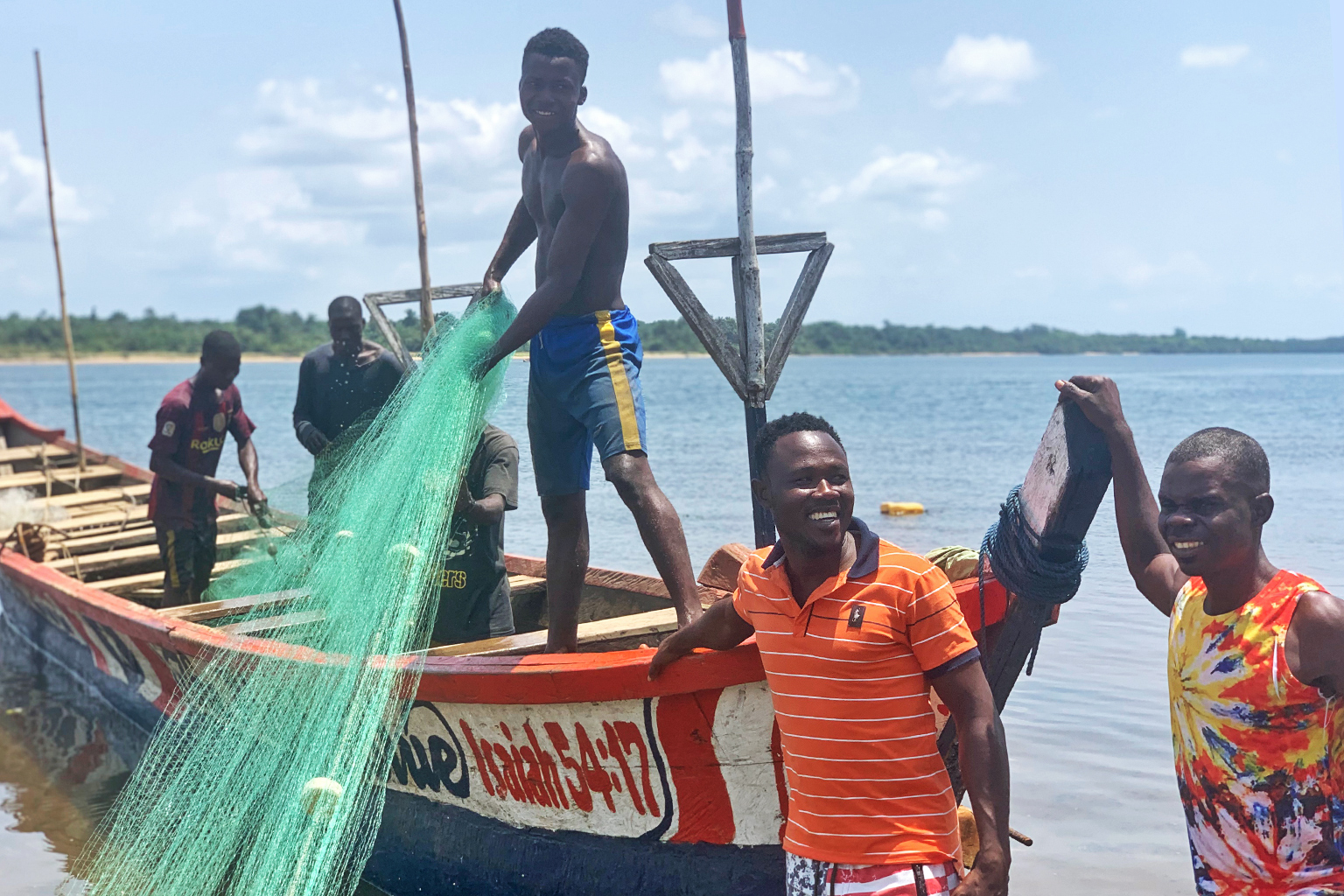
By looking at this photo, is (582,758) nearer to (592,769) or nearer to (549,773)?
(592,769)

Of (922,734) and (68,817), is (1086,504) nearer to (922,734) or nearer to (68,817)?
(922,734)

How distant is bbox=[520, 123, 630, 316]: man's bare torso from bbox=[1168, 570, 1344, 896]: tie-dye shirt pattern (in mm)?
2147

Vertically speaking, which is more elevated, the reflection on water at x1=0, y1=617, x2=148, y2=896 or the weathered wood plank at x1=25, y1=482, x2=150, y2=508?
the weathered wood plank at x1=25, y1=482, x2=150, y2=508

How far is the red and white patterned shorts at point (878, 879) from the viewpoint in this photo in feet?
7.62

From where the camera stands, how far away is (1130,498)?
8.26 ft

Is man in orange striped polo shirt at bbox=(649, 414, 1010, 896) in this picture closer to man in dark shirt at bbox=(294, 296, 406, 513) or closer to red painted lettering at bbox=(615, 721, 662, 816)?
red painted lettering at bbox=(615, 721, 662, 816)

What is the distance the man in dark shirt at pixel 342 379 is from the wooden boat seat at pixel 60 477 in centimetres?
573

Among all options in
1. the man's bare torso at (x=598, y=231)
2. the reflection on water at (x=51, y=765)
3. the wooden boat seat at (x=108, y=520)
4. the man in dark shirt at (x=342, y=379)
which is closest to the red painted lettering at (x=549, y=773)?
the man's bare torso at (x=598, y=231)

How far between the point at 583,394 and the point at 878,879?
1912 millimetres

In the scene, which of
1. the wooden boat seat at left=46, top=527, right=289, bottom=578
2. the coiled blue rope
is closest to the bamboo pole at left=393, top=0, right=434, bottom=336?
the wooden boat seat at left=46, top=527, right=289, bottom=578

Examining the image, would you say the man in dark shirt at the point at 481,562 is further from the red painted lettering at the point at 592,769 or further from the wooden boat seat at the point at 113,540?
the wooden boat seat at the point at 113,540

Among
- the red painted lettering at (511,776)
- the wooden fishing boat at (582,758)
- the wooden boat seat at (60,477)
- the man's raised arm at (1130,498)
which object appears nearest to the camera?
the man's raised arm at (1130,498)

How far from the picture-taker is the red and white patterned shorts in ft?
7.62

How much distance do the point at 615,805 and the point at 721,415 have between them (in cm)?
2995
